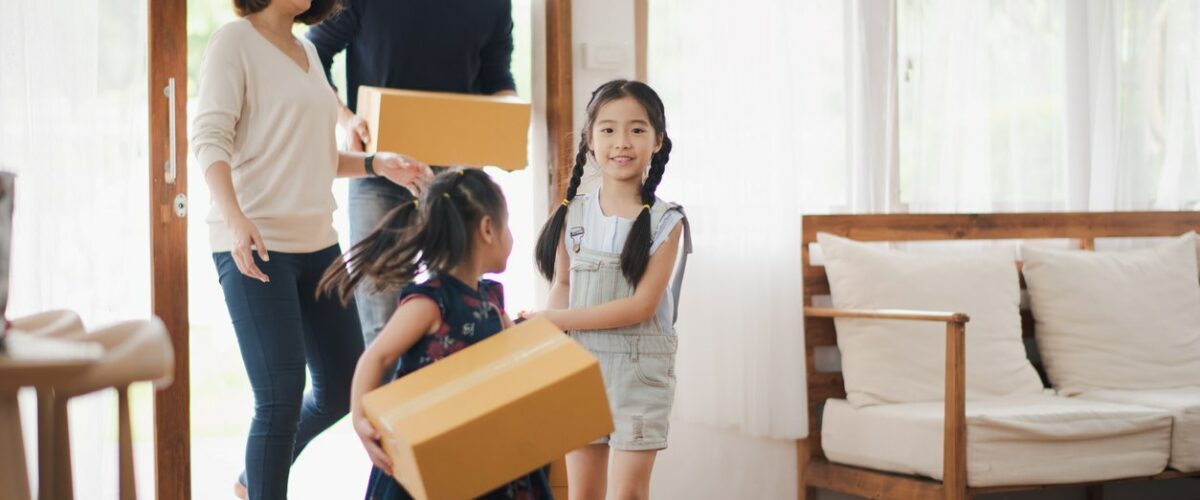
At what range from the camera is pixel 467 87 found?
274cm

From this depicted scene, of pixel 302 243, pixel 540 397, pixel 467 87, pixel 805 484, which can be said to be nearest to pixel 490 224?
pixel 540 397

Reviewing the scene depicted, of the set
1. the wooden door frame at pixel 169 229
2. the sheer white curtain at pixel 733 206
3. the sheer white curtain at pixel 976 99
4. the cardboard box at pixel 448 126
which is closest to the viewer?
the cardboard box at pixel 448 126

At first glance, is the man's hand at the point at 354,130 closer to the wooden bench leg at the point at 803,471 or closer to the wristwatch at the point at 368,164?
the wristwatch at the point at 368,164

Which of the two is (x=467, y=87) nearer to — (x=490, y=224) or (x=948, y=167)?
(x=490, y=224)

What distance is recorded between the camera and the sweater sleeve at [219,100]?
2.02 m

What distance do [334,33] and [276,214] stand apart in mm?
687

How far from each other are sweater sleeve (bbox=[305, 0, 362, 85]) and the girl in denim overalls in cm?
72

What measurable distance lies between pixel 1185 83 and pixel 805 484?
167 centimetres

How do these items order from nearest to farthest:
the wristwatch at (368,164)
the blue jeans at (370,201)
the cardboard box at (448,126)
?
the wristwatch at (368,164) < the cardboard box at (448,126) < the blue jeans at (370,201)

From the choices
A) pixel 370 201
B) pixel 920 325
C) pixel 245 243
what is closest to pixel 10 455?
pixel 245 243

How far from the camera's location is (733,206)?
A: 3119mm

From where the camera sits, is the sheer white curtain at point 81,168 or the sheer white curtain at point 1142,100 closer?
the sheer white curtain at point 81,168

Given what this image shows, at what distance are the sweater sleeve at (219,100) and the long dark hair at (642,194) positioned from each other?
0.58 metres

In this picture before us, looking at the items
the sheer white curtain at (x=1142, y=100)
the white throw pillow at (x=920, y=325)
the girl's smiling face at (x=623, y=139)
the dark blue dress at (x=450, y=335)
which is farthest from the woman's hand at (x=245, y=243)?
the sheer white curtain at (x=1142, y=100)
